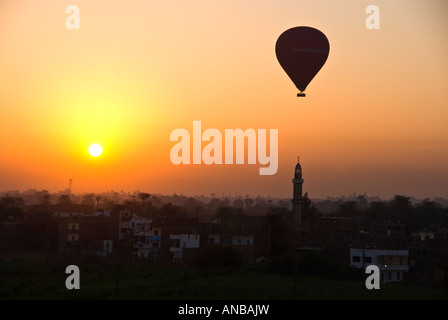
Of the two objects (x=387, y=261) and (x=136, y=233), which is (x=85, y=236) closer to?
(x=136, y=233)

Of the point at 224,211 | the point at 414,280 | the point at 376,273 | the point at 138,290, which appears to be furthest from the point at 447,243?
the point at 224,211

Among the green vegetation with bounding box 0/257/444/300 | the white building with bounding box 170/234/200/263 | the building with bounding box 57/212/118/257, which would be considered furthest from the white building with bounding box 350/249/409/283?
the building with bounding box 57/212/118/257

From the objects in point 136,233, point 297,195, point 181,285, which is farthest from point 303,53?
point 297,195

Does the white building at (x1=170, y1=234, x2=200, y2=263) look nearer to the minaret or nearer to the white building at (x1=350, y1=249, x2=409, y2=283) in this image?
the white building at (x1=350, y1=249, x2=409, y2=283)

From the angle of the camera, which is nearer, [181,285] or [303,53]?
[181,285]

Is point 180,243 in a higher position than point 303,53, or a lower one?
lower

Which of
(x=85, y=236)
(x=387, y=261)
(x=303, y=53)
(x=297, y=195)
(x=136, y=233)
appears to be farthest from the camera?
(x=297, y=195)
